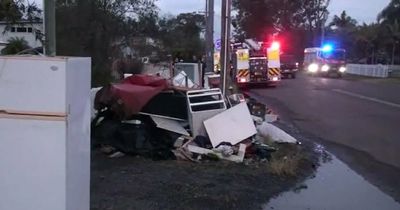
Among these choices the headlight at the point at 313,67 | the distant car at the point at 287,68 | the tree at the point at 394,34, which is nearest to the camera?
the distant car at the point at 287,68

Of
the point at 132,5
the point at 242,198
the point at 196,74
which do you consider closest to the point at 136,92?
the point at 242,198

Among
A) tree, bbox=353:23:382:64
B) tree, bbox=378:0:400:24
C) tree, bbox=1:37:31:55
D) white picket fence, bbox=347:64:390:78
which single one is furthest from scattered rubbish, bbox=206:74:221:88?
tree, bbox=378:0:400:24

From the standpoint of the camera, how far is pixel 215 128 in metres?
10.3

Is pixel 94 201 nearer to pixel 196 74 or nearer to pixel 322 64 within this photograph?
pixel 196 74

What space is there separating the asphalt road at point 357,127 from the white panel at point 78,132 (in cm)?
512

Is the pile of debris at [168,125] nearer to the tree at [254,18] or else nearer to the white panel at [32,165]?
the white panel at [32,165]

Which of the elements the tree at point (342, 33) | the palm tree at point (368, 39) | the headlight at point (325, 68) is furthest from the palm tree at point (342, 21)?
the headlight at point (325, 68)

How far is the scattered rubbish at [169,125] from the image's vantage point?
1018 centimetres

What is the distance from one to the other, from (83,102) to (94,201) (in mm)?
2462

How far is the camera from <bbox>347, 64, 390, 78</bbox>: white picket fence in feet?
186

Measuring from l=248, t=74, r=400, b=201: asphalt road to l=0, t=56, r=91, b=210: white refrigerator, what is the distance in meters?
5.54

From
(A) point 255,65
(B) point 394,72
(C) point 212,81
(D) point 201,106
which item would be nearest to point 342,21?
(B) point 394,72

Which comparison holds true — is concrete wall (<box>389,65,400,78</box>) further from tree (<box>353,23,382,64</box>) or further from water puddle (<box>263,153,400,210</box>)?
water puddle (<box>263,153,400,210</box>)

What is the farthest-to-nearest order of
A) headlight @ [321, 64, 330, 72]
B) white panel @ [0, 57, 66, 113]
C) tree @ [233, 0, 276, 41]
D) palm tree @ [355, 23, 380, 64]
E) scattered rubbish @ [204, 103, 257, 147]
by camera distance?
tree @ [233, 0, 276, 41]
palm tree @ [355, 23, 380, 64]
headlight @ [321, 64, 330, 72]
scattered rubbish @ [204, 103, 257, 147]
white panel @ [0, 57, 66, 113]
